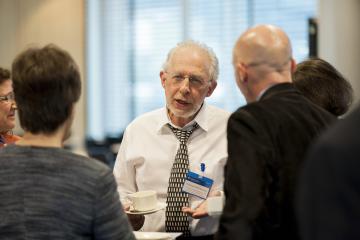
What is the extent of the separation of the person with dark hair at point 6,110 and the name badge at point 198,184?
852 millimetres

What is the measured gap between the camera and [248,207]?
1.29m

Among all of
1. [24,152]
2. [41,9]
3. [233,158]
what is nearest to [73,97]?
[24,152]

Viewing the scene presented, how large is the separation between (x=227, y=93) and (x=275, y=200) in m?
3.97

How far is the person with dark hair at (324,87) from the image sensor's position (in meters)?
1.92

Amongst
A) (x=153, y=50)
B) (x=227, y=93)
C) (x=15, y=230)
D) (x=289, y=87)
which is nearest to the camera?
(x=15, y=230)

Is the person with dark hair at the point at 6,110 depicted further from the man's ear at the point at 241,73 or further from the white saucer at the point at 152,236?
the man's ear at the point at 241,73

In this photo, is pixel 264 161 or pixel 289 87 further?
pixel 289 87

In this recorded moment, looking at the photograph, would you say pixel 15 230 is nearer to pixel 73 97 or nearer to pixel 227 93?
pixel 73 97

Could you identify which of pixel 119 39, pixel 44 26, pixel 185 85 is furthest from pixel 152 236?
pixel 44 26

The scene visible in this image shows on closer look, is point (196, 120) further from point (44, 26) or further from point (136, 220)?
point (44, 26)

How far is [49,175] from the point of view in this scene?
1.28 m

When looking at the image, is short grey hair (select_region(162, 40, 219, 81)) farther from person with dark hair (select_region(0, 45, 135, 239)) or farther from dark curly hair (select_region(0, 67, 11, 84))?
person with dark hair (select_region(0, 45, 135, 239))

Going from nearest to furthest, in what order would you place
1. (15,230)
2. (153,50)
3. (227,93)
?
(15,230), (227,93), (153,50)

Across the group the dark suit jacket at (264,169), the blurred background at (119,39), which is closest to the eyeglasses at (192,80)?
the dark suit jacket at (264,169)
